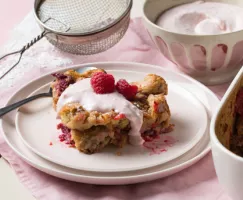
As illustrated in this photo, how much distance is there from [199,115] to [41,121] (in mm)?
386

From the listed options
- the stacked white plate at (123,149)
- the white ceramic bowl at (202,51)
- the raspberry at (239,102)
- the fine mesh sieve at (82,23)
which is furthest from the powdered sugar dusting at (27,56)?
the raspberry at (239,102)

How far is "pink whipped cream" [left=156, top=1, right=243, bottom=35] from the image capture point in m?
1.60

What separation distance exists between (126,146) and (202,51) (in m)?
0.37

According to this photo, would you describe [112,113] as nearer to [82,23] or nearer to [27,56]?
[27,56]

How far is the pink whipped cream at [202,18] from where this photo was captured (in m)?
1.60

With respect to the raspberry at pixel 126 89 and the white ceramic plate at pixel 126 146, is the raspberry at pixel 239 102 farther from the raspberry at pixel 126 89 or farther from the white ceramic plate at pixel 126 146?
the raspberry at pixel 126 89

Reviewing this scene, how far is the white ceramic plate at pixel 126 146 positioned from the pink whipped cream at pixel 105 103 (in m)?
0.05

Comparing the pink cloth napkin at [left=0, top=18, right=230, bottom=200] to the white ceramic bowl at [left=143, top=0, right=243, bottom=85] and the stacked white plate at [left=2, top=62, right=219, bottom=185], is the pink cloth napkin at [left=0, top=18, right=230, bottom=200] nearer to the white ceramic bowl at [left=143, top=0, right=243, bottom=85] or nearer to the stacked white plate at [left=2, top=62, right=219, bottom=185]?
the stacked white plate at [left=2, top=62, right=219, bottom=185]

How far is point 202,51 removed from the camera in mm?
1578

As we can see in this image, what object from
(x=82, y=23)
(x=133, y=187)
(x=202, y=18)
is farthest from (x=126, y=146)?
(x=82, y=23)

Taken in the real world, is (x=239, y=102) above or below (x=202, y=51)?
above

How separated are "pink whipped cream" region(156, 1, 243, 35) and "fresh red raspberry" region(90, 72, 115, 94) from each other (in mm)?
305

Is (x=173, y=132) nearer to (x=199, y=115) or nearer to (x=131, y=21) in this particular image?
(x=199, y=115)

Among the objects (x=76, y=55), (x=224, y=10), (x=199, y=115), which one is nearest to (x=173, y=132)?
(x=199, y=115)
